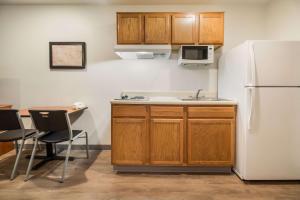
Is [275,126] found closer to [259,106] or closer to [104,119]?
[259,106]

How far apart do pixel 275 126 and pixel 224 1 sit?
2130mm

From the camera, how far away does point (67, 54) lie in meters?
3.57

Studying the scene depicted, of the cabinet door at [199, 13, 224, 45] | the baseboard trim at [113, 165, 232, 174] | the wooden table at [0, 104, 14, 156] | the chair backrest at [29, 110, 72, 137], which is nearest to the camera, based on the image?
the chair backrest at [29, 110, 72, 137]

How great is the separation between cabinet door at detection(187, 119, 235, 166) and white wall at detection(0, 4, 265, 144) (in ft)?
3.40

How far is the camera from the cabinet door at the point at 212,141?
2.66 m

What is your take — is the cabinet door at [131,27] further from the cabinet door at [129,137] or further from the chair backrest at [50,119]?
the chair backrest at [50,119]

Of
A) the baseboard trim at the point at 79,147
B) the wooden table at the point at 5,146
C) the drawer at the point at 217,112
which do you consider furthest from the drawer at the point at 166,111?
the wooden table at the point at 5,146

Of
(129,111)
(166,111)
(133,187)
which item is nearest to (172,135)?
(166,111)

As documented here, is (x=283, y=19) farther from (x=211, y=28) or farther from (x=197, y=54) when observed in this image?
(x=197, y=54)

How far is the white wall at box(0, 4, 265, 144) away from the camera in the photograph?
354 cm

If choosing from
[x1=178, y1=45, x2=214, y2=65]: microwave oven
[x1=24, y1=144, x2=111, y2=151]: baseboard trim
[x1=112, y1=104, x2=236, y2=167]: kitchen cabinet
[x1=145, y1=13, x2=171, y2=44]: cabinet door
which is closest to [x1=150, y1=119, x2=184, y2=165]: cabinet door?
[x1=112, y1=104, x2=236, y2=167]: kitchen cabinet

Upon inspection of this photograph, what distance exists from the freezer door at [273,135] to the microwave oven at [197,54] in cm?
91

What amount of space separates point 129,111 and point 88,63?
1433 mm

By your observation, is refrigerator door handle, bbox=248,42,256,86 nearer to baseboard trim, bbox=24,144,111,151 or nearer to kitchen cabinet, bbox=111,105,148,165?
A: kitchen cabinet, bbox=111,105,148,165
